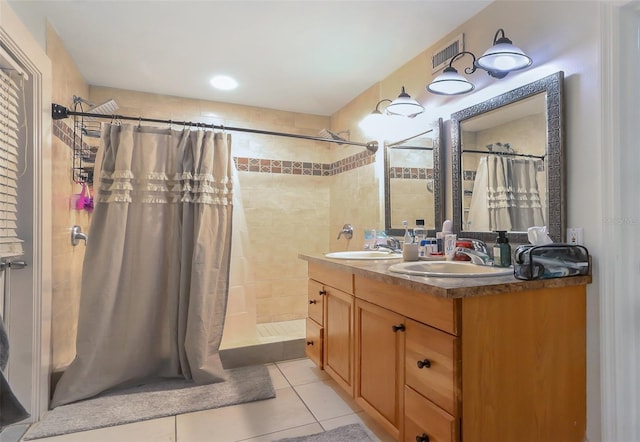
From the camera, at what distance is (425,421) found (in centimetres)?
120

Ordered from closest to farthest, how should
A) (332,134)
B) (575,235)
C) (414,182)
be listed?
(575,235)
(414,182)
(332,134)

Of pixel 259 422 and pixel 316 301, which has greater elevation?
pixel 316 301

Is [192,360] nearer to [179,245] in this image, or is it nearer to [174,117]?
[179,245]

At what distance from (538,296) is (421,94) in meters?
1.46

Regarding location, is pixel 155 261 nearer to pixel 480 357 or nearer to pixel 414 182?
pixel 414 182

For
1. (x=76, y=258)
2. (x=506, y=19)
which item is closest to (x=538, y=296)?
(x=506, y=19)

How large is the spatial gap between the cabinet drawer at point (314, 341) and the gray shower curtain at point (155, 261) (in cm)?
57

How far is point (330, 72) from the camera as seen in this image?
2445 millimetres

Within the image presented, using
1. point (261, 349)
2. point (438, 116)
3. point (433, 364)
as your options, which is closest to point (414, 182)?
point (438, 116)

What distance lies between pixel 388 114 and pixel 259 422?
2.02m

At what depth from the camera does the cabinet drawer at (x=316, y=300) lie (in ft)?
6.67

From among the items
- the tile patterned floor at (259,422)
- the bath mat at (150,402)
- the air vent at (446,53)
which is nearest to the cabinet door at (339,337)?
the tile patterned floor at (259,422)

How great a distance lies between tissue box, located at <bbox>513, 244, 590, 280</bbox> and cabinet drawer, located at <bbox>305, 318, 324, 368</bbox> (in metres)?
1.20

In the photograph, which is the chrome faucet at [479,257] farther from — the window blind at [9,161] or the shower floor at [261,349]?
the window blind at [9,161]
